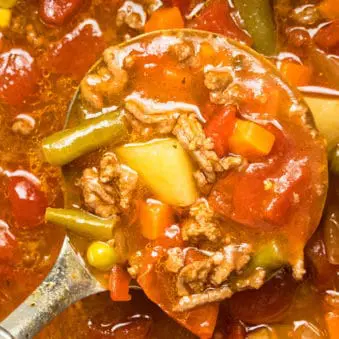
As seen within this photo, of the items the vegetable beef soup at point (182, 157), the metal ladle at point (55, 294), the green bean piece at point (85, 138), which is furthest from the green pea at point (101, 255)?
the green bean piece at point (85, 138)

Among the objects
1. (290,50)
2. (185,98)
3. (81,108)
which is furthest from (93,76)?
(290,50)

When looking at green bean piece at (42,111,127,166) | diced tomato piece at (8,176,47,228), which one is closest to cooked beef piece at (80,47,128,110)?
green bean piece at (42,111,127,166)

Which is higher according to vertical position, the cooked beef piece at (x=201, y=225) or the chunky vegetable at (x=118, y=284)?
the cooked beef piece at (x=201, y=225)

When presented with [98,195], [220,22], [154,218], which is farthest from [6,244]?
[220,22]

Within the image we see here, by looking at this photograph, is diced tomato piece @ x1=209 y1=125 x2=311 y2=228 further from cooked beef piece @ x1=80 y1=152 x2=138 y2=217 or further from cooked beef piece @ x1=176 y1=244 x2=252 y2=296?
cooked beef piece @ x1=80 y1=152 x2=138 y2=217

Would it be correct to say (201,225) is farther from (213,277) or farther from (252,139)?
(252,139)

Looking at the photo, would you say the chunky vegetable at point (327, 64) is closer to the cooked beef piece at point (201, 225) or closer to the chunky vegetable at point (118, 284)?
the cooked beef piece at point (201, 225)

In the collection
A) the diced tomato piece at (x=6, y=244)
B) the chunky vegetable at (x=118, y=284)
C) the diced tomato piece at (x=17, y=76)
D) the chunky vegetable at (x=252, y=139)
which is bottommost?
the chunky vegetable at (x=118, y=284)
